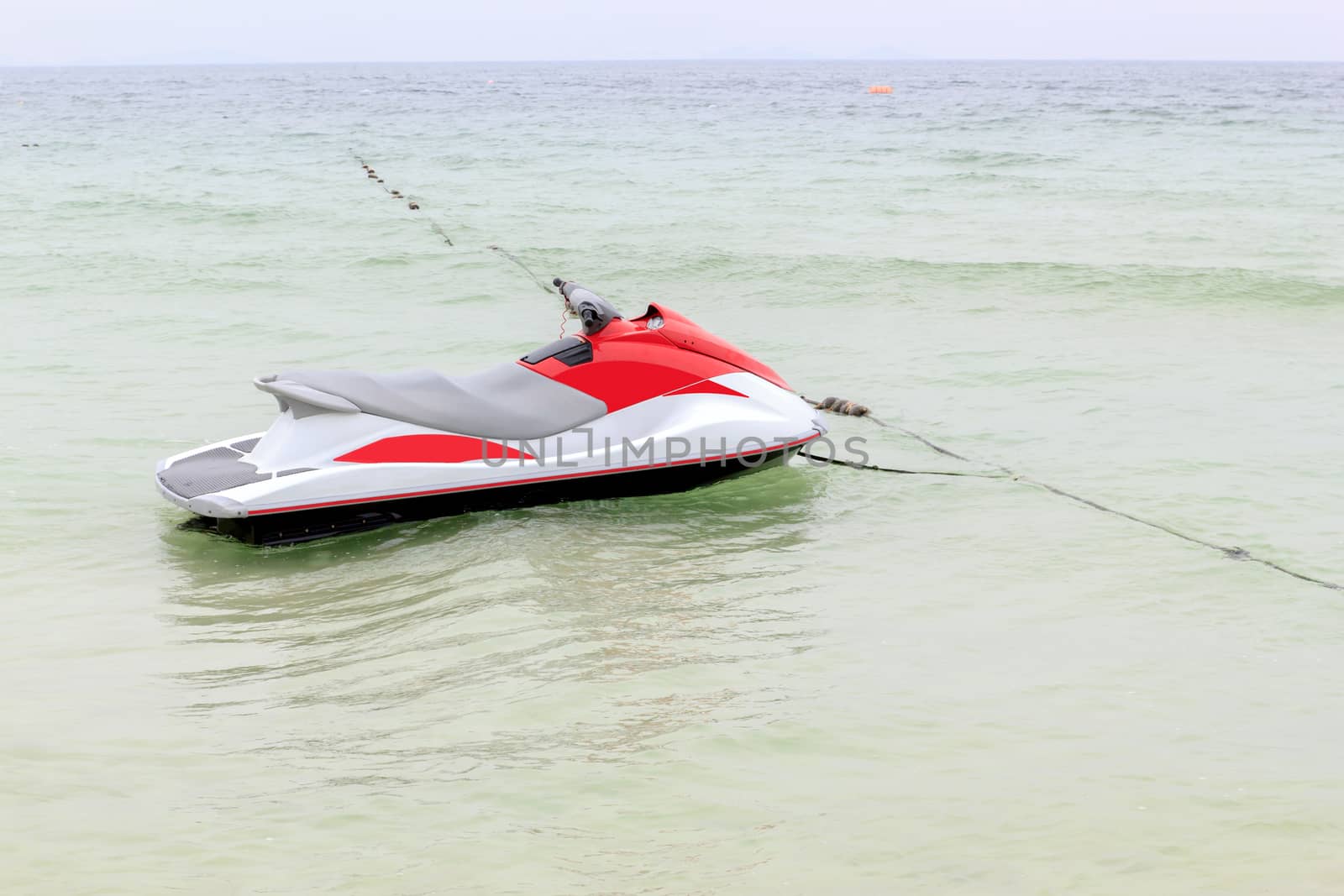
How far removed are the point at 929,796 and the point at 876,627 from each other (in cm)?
128

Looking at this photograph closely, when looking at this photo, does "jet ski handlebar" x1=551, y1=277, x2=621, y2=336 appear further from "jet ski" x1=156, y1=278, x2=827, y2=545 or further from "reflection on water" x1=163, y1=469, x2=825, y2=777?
"reflection on water" x1=163, y1=469, x2=825, y2=777

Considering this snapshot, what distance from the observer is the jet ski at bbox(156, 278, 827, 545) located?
18.2 ft

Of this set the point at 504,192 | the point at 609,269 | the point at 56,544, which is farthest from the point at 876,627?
the point at 504,192

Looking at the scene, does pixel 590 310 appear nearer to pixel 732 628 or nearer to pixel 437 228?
pixel 732 628

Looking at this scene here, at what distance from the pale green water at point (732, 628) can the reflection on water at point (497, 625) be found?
2 centimetres

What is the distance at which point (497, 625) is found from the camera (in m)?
4.85

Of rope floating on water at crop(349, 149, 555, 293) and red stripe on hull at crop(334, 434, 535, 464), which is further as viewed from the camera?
rope floating on water at crop(349, 149, 555, 293)

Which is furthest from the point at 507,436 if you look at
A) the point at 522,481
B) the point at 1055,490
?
the point at 1055,490

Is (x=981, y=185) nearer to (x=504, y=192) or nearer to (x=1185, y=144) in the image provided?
(x=504, y=192)

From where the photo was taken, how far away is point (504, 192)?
2177 cm

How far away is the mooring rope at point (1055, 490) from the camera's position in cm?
560

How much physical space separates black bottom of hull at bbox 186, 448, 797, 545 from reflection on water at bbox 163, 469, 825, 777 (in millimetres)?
83

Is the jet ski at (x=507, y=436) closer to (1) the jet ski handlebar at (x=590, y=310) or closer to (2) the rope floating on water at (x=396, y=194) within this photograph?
(1) the jet ski handlebar at (x=590, y=310)

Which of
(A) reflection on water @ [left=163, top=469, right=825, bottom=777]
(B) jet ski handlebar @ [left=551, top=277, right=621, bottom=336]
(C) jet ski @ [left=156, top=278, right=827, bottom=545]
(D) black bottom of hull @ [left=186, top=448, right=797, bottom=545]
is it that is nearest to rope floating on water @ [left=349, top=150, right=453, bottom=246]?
(B) jet ski handlebar @ [left=551, top=277, right=621, bottom=336]
